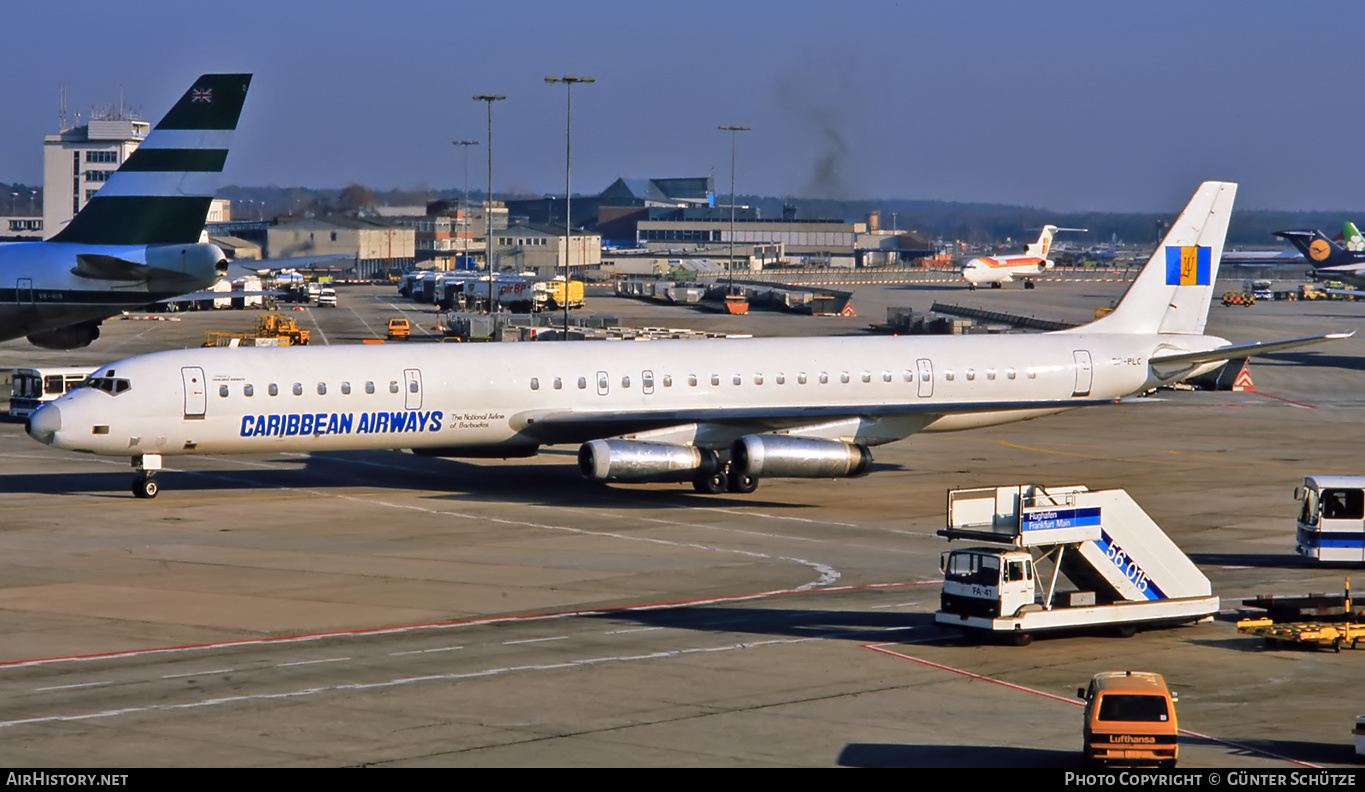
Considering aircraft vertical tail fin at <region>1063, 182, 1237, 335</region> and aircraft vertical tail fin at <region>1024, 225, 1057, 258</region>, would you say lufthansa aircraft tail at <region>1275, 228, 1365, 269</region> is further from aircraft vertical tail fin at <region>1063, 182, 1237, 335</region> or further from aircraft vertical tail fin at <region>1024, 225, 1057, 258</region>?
aircraft vertical tail fin at <region>1063, 182, 1237, 335</region>

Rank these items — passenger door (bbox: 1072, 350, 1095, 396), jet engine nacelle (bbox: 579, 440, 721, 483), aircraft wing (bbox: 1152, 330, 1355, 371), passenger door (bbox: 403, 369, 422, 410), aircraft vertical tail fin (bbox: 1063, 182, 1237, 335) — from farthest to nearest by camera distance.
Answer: aircraft vertical tail fin (bbox: 1063, 182, 1237, 335) → passenger door (bbox: 1072, 350, 1095, 396) → aircraft wing (bbox: 1152, 330, 1355, 371) → passenger door (bbox: 403, 369, 422, 410) → jet engine nacelle (bbox: 579, 440, 721, 483)

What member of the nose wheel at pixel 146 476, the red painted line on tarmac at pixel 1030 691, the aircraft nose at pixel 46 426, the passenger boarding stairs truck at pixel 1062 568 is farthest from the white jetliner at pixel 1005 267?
the red painted line on tarmac at pixel 1030 691

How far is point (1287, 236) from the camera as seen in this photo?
489ft

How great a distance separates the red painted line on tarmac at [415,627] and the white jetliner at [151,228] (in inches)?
1212

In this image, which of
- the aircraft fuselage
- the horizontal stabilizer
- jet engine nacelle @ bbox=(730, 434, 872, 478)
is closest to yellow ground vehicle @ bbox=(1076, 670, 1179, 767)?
jet engine nacelle @ bbox=(730, 434, 872, 478)

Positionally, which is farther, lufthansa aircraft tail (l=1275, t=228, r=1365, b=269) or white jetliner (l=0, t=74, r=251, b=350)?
lufthansa aircraft tail (l=1275, t=228, r=1365, b=269)

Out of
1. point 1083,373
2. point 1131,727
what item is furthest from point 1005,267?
point 1131,727

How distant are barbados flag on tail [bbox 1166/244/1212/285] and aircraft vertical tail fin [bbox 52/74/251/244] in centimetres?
3326

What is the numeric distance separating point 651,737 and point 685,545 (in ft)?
54.8

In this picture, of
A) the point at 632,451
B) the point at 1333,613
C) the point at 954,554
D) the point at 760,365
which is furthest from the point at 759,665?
the point at 760,365

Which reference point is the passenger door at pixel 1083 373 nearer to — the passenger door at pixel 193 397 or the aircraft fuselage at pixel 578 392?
the aircraft fuselage at pixel 578 392

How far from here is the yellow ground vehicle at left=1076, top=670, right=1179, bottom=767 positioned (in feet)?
61.2

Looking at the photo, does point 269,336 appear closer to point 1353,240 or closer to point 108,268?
point 108,268
